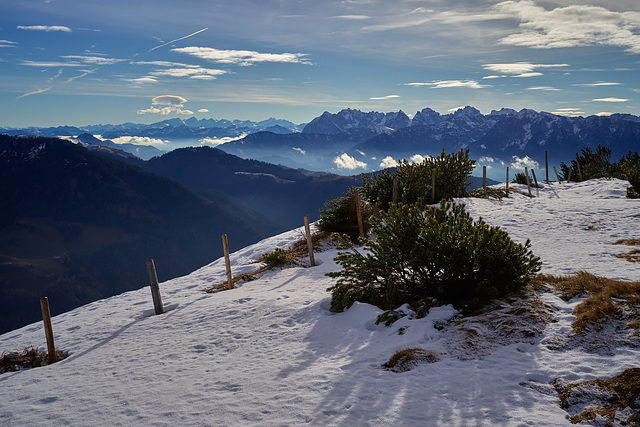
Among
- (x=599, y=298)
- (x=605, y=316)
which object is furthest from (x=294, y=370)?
(x=599, y=298)

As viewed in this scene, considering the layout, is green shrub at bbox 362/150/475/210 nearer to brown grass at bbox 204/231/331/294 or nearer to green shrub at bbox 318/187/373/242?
green shrub at bbox 318/187/373/242

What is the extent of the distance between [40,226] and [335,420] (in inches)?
9369

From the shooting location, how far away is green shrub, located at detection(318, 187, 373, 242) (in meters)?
16.3

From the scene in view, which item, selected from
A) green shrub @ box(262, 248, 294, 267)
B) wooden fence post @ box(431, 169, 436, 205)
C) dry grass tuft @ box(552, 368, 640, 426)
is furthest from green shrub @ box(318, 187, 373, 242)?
dry grass tuft @ box(552, 368, 640, 426)

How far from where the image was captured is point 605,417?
11.6ft

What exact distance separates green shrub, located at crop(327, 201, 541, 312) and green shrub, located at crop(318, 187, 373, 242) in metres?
8.54

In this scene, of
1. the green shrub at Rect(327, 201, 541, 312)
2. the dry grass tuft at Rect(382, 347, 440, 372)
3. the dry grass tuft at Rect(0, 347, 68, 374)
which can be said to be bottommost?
the dry grass tuft at Rect(0, 347, 68, 374)

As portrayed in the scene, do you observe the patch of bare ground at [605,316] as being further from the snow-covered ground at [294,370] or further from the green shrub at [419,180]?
the green shrub at [419,180]

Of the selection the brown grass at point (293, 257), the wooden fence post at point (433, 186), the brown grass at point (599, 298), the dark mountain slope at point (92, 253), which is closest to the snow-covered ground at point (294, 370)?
the brown grass at point (599, 298)

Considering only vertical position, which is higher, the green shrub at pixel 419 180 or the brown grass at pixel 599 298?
the green shrub at pixel 419 180

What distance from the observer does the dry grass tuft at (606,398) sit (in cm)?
353

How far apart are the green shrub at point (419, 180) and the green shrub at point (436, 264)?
10.2 metres

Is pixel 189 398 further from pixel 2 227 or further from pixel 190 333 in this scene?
pixel 2 227

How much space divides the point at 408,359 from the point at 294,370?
1.60 m
